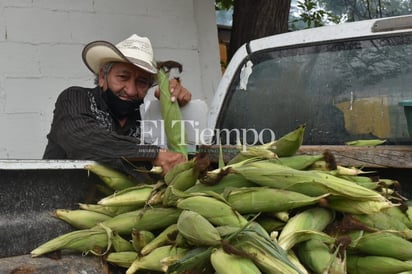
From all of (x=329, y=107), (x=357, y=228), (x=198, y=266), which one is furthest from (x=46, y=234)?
(x=329, y=107)

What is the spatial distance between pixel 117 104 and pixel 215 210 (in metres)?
1.79

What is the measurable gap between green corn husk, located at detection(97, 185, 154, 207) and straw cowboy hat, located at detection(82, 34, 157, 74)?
55.1 inches

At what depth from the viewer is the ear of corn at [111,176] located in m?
2.61

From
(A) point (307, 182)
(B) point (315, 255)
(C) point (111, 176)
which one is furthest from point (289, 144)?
(C) point (111, 176)

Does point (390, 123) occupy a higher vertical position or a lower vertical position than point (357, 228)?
higher

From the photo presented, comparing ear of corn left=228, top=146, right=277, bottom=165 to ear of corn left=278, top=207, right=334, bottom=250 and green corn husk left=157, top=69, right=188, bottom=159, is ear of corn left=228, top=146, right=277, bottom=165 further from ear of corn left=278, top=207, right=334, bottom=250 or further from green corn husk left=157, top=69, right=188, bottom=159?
green corn husk left=157, top=69, right=188, bottom=159

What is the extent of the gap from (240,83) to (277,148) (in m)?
1.54

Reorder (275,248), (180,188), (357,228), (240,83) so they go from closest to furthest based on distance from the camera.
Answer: (275,248), (357,228), (180,188), (240,83)

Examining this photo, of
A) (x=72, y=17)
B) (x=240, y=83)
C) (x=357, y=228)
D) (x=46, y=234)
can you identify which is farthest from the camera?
(x=72, y=17)

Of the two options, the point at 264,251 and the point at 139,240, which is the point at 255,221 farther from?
the point at 139,240

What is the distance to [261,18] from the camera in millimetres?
6789

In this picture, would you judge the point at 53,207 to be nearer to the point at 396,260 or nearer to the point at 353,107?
the point at 396,260

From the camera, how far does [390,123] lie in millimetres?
3213

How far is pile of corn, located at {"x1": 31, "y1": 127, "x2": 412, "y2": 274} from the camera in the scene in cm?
202
